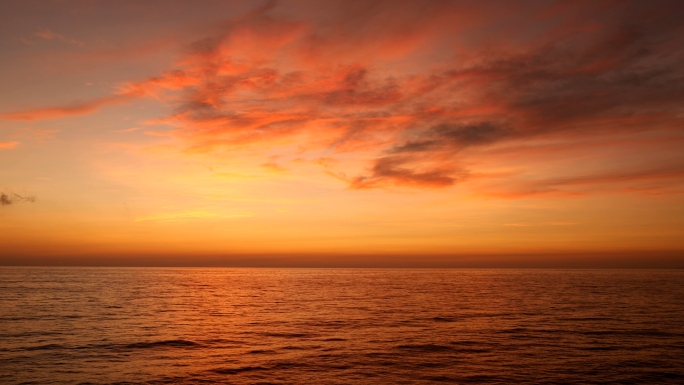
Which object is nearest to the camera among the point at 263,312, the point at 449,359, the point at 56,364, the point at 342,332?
the point at 56,364

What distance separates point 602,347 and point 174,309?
2207 inches

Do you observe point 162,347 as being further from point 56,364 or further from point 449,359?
point 449,359

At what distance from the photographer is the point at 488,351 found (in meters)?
33.4

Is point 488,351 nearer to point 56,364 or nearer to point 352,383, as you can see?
point 352,383

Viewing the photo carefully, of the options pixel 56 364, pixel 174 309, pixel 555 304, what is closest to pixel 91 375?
pixel 56 364

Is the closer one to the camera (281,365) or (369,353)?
(281,365)

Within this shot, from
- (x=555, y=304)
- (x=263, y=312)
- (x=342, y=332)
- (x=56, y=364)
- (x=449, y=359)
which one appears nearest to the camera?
(x=56, y=364)

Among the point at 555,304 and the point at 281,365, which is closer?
the point at 281,365

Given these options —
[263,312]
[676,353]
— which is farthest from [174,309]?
[676,353]

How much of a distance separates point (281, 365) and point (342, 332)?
13897 millimetres

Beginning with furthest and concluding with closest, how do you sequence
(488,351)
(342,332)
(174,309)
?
(174,309), (342,332), (488,351)

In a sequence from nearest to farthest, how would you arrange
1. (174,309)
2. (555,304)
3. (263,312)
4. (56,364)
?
(56,364)
(263,312)
(174,309)
(555,304)

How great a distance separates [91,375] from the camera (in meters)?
26.7

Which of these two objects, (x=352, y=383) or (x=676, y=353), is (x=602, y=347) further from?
(x=352, y=383)
